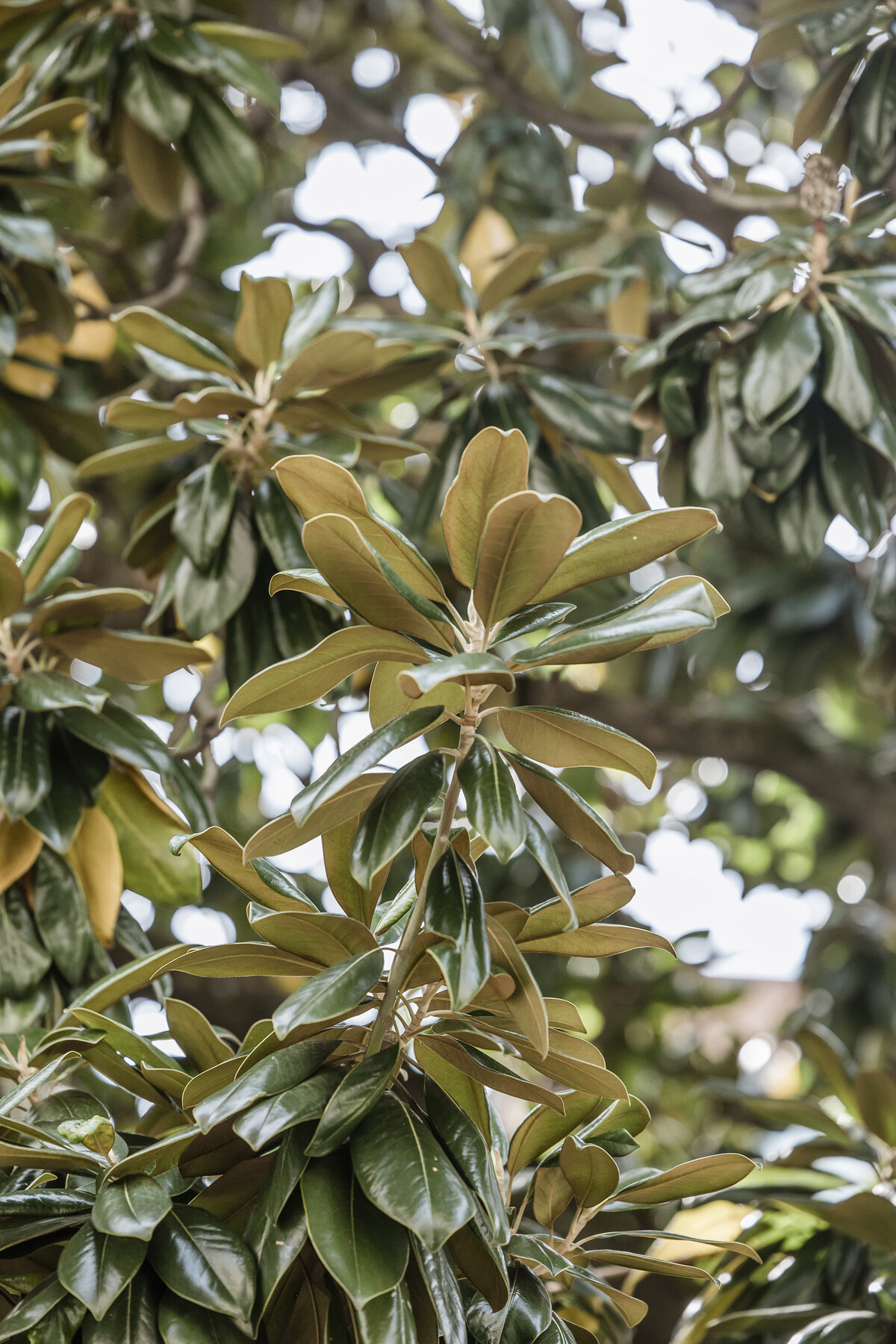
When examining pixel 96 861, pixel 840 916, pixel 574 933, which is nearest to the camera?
pixel 574 933

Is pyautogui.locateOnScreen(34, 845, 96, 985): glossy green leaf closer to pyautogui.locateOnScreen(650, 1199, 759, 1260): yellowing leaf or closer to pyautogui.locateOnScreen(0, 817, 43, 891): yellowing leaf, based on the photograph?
pyautogui.locateOnScreen(0, 817, 43, 891): yellowing leaf

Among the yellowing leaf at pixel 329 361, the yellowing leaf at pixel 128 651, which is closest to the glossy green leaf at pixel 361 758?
the yellowing leaf at pixel 128 651

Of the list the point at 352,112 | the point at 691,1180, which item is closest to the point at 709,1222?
the point at 691,1180

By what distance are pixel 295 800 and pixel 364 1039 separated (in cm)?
20

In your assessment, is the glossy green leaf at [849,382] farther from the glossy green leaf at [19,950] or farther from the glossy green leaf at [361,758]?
the glossy green leaf at [19,950]

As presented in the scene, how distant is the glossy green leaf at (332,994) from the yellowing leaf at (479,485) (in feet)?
0.76

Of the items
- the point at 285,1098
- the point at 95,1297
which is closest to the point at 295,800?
the point at 285,1098

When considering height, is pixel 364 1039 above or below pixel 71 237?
below

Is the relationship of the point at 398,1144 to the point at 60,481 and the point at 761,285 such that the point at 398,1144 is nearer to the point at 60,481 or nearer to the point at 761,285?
the point at 761,285

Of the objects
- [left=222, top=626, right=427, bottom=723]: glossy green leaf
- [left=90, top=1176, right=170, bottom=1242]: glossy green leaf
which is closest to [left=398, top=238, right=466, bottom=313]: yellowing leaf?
[left=222, top=626, right=427, bottom=723]: glossy green leaf

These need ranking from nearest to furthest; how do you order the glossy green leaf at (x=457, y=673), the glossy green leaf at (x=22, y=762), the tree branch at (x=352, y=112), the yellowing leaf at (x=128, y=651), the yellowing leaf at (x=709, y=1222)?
the glossy green leaf at (x=457, y=673), the glossy green leaf at (x=22, y=762), the yellowing leaf at (x=128, y=651), the yellowing leaf at (x=709, y=1222), the tree branch at (x=352, y=112)

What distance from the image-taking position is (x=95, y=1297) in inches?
23.6

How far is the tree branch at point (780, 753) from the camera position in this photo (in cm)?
213

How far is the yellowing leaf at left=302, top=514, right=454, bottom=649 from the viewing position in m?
0.62
